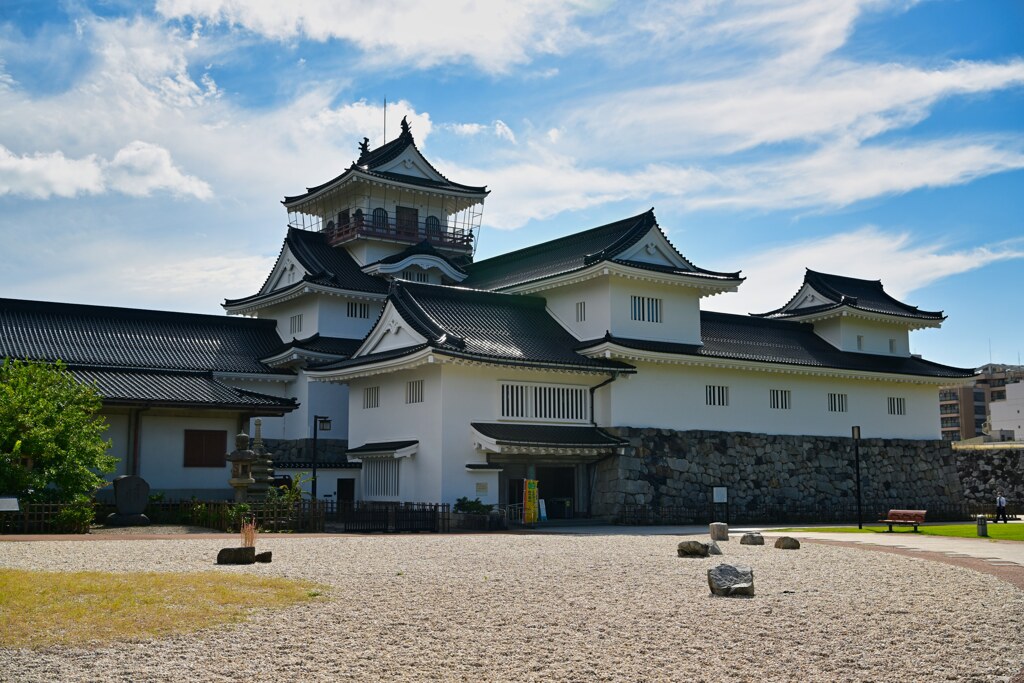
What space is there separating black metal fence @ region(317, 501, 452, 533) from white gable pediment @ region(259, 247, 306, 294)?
65.8 ft

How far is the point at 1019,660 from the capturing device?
40.3 ft

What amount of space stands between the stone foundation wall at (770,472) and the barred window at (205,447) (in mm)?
14211

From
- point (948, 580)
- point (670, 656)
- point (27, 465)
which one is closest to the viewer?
point (670, 656)

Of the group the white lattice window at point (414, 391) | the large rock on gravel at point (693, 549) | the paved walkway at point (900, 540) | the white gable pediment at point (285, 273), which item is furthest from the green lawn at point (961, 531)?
the white gable pediment at point (285, 273)

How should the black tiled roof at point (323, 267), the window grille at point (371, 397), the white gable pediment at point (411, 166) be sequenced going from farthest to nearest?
the white gable pediment at point (411, 166) < the black tiled roof at point (323, 267) < the window grille at point (371, 397)

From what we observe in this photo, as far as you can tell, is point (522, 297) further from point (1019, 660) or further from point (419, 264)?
point (1019, 660)

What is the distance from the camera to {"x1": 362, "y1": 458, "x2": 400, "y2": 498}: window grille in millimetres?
38250

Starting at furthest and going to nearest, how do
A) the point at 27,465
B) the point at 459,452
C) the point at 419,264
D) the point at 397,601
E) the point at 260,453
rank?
1. the point at 419,264
2. the point at 459,452
3. the point at 260,453
4. the point at 27,465
5. the point at 397,601

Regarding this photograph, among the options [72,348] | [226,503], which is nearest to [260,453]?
[226,503]

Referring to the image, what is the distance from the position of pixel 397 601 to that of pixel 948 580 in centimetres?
1064

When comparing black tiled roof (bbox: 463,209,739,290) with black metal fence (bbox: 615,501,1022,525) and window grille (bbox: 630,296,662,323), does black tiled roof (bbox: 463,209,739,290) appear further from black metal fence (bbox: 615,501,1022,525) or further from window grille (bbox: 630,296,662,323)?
black metal fence (bbox: 615,501,1022,525)

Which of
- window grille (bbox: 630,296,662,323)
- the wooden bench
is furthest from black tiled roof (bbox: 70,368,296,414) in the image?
the wooden bench

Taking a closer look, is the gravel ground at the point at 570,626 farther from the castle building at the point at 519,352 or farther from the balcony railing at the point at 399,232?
the balcony railing at the point at 399,232

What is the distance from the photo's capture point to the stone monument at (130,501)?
3047cm
